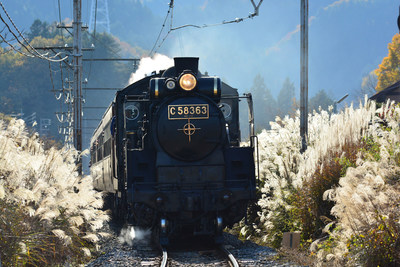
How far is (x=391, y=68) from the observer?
57.7 m

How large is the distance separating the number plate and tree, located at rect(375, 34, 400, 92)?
161 feet

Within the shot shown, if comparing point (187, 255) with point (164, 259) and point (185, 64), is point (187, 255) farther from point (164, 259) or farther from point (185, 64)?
point (185, 64)

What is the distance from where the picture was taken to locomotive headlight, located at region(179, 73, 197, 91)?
1123 cm

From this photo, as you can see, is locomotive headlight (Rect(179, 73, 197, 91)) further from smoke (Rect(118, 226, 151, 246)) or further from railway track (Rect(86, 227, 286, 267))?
smoke (Rect(118, 226, 151, 246))

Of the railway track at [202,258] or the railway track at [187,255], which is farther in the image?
the railway track at [187,255]

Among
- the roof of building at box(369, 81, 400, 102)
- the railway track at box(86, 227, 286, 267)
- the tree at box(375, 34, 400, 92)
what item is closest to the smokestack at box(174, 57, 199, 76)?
the railway track at box(86, 227, 286, 267)

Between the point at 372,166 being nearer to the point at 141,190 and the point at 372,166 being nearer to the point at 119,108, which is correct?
the point at 141,190

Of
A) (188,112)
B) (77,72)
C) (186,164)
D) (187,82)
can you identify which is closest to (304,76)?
(187,82)

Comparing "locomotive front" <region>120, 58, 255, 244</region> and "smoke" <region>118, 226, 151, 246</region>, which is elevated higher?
"locomotive front" <region>120, 58, 255, 244</region>

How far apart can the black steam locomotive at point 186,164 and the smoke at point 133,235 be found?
1946mm

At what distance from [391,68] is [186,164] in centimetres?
5106

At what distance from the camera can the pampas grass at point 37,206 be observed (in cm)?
739

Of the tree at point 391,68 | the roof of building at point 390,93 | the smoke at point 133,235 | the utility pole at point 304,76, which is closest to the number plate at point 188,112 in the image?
the utility pole at point 304,76

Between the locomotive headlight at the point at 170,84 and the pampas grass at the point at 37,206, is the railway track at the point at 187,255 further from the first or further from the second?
the locomotive headlight at the point at 170,84
